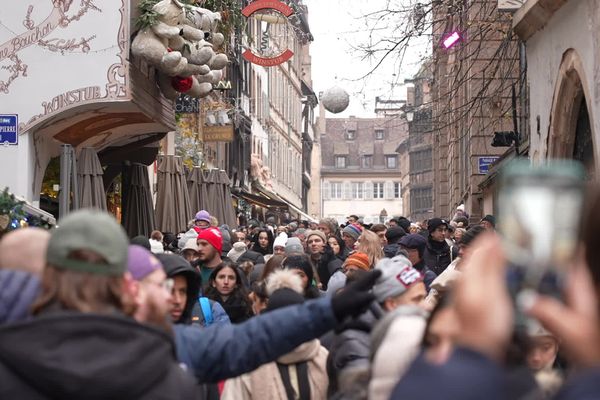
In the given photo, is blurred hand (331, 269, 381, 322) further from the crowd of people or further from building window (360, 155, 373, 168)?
building window (360, 155, 373, 168)

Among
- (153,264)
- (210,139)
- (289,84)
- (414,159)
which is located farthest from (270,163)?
(153,264)

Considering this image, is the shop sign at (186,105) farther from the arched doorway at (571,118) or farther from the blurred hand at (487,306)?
the blurred hand at (487,306)

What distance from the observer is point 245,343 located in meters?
4.70

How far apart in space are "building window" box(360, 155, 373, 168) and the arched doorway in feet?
408

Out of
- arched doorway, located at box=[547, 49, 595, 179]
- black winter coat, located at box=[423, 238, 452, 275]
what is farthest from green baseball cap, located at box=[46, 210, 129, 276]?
black winter coat, located at box=[423, 238, 452, 275]

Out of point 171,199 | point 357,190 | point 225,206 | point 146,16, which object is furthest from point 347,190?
point 146,16

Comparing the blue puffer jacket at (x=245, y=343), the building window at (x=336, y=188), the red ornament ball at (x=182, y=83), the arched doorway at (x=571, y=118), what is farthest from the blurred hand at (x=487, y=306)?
the building window at (x=336, y=188)

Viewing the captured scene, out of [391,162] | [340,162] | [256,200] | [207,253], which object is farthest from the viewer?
[391,162]

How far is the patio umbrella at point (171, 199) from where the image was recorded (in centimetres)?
2486

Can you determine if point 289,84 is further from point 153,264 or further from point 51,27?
point 153,264

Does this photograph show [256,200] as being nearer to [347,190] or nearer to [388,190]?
[347,190]

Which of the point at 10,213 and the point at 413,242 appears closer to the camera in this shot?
the point at 10,213

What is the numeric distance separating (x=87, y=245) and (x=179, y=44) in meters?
17.9

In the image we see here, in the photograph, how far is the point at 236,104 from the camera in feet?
166
